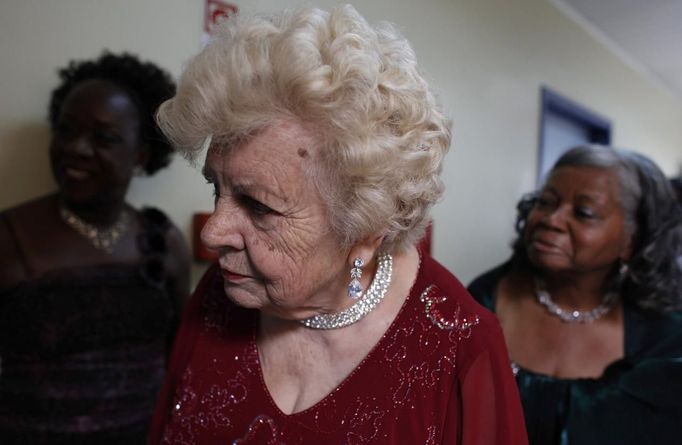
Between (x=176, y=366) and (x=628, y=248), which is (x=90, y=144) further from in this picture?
(x=628, y=248)

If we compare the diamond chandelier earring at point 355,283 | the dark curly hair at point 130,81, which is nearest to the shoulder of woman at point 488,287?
the diamond chandelier earring at point 355,283

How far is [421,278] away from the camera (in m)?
0.99

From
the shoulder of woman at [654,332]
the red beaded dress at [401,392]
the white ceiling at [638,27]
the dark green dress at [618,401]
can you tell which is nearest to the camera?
the red beaded dress at [401,392]

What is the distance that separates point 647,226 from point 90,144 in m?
1.54

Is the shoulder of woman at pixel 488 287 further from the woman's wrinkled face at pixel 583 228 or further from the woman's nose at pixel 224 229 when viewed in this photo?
the woman's nose at pixel 224 229

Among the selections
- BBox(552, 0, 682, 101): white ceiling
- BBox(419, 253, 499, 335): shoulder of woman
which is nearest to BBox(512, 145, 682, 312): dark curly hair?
BBox(419, 253, 499, 335): shoulder of woman

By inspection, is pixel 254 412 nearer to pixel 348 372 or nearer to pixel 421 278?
pixel 348 372

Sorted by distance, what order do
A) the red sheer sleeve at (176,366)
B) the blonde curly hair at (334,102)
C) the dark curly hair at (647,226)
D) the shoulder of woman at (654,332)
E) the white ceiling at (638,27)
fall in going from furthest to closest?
1. the white ceiling at (638,27)
2. the dark curly hair at (647,226)
3. the shoulder of woman at (654,332)
4. the red sheer sleeve at (176,366)
5. the blonde curly hair at (334,102)

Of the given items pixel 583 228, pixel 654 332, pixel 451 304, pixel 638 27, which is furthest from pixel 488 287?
pixel 638 27

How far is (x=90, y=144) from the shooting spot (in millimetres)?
1341

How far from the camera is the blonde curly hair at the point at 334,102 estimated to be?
2.49 ft

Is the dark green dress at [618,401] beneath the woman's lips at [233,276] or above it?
beneath

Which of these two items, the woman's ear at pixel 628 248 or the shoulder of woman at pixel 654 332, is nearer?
the shoulder of woman at pixel 654 332

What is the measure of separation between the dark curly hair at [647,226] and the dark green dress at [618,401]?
112mm
